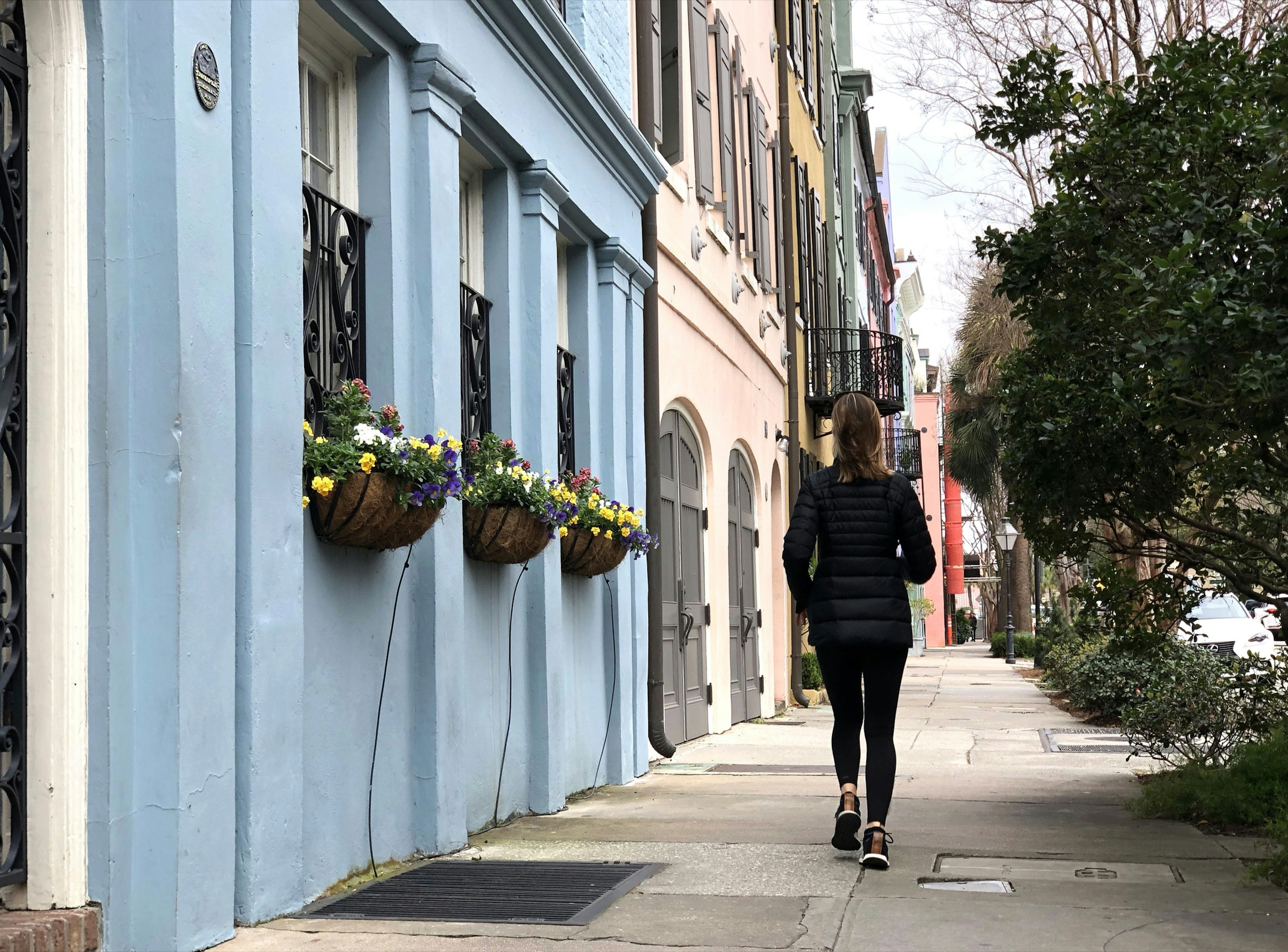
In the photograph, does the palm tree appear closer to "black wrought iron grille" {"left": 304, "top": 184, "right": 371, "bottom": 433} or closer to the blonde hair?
the blonde hair

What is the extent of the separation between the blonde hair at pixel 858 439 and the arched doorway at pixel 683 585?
185 inches

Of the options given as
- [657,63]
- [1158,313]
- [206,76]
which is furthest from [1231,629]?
[206,76]

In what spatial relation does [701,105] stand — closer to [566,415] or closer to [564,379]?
[564,379]

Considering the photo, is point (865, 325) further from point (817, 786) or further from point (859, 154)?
point (817, 786)

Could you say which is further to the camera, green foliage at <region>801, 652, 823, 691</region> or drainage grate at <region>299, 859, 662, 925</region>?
green foliage at <region>801, 652, 823, 691</region>

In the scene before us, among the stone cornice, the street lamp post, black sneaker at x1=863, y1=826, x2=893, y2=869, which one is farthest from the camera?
the street lamp post

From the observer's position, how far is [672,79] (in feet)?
38.8

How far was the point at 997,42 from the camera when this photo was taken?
15.0 metres

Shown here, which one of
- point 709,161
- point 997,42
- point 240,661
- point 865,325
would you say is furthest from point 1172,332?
point 865,325

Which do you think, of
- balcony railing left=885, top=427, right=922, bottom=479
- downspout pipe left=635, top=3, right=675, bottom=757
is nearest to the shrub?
downspout pipe left=635, top=3, right=675, bottom=757

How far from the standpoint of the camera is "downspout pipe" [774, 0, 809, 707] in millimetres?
18125

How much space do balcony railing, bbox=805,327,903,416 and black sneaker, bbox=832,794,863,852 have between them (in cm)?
1484

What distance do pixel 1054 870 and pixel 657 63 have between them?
745 cm

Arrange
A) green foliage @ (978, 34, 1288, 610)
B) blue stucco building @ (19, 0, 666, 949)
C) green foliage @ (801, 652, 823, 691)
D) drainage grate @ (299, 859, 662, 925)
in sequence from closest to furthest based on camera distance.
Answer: blue stucco building @ (19, 0, 666, 949)
green foliage @ (978, 34, 1288, 610)
drainage grate @ (299, 859, 662, 925)
green foliage @ (801, 652, 823, 691)
